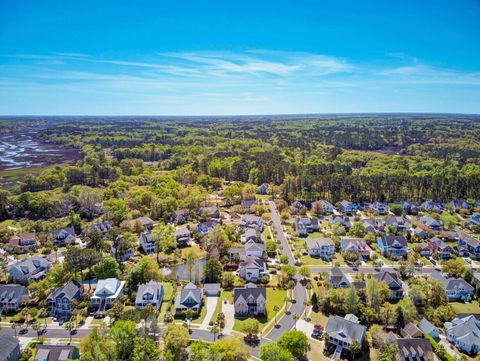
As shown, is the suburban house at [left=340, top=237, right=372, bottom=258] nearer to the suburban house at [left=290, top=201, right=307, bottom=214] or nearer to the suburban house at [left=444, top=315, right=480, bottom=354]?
the suburban house at [left=444, top=315, right=480, bottom=354]

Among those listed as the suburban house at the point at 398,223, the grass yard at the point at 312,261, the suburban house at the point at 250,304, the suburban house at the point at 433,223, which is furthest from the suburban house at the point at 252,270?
the suburban house at the point at 433,223

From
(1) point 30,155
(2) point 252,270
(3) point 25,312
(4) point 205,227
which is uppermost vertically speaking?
(1) point 30,155

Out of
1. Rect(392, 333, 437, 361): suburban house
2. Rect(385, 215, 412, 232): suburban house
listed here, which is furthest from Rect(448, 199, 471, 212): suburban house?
Rect(392, 333, 437, 361): suburban house

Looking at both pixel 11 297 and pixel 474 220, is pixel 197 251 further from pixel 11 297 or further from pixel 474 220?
pixel 474 220

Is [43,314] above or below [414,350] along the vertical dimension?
below

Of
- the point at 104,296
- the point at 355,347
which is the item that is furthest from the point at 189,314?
the point at 355,347

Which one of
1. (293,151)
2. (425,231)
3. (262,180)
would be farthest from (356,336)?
(293,151)

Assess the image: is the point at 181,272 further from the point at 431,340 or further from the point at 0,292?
the point at 431,340

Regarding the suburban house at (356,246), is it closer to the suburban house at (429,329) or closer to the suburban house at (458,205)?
the suburban house at (429,329)
